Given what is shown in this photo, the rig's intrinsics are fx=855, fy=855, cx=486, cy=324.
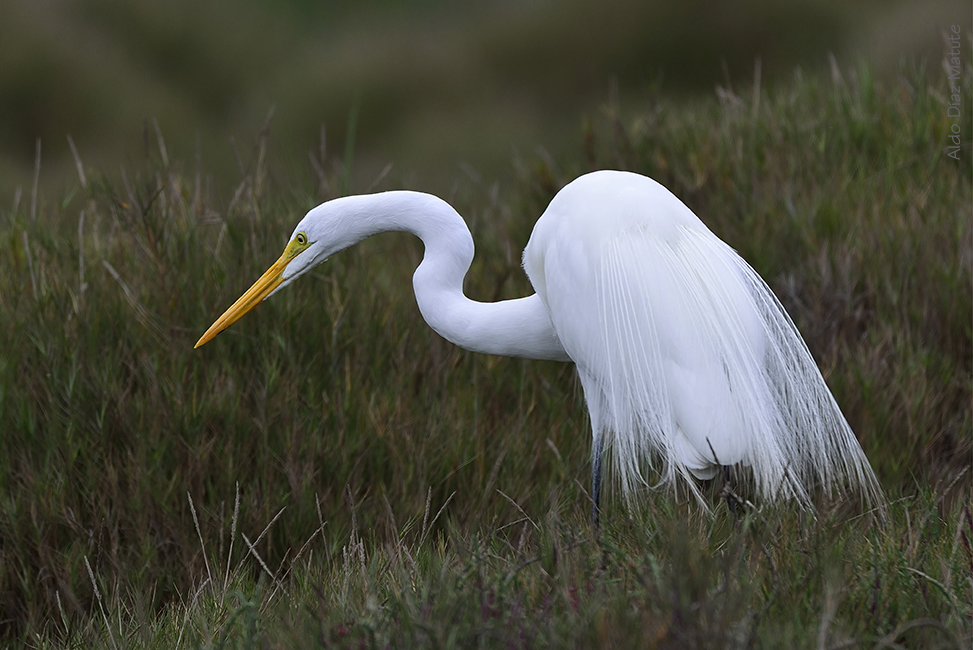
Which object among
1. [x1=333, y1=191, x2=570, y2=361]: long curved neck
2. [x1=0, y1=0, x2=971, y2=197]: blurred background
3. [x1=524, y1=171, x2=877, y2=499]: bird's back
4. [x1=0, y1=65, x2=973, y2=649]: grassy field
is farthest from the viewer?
[x1=0, y1=0, x2=971, y2=197]: blurred background

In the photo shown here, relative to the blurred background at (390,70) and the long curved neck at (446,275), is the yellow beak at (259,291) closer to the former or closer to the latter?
the long curved neck at (446,275)

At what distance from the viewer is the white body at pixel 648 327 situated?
59.3 inches

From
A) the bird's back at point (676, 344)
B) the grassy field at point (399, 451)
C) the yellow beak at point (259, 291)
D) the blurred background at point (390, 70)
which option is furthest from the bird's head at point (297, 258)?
the blurred background at point (390, 70)

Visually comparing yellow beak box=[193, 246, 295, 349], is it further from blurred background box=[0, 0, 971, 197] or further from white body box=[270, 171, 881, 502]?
blurred background box=[0, 0, 971, 197]

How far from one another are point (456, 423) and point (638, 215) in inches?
24.9

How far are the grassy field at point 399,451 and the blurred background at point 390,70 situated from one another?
358 cm

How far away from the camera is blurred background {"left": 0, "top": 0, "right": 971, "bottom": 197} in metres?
6.41

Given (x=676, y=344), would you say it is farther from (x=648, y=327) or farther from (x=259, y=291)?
(x=259, y=291)

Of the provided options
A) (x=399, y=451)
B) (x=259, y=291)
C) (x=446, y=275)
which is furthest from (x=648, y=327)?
(x=259, y=291)

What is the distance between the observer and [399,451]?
1880mm

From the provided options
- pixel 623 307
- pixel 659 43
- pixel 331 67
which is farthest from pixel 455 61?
pixel 623 307

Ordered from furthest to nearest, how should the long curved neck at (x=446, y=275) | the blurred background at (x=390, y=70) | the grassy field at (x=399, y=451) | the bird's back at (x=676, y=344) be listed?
the blurred background at (x=390, y=70), the long curved neck at (x=446, y=275), the bird's back at (x=676, y=344), the grassy field at (x=399, y=451)

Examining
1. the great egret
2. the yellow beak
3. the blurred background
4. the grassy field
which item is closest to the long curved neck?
the great egret

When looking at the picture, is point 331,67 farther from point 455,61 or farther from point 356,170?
point 356,170
